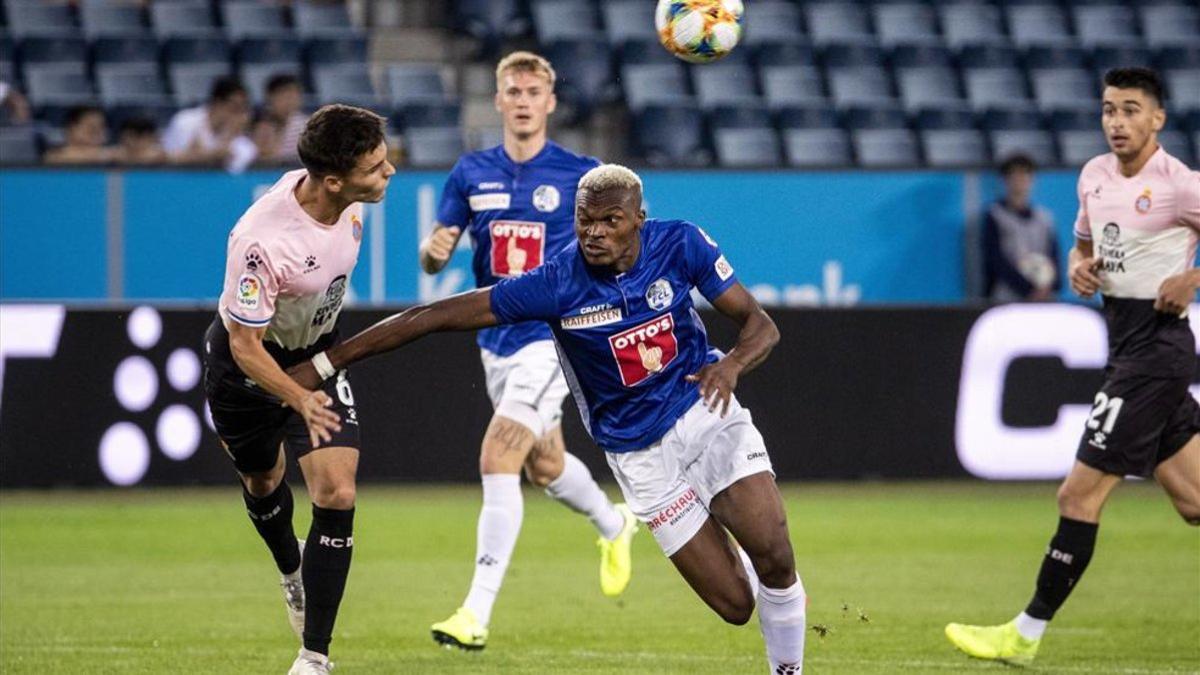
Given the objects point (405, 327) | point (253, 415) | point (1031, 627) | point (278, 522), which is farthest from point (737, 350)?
Result: point (278, 522)

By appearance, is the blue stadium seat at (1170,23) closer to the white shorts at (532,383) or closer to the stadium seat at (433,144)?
the stadium seat at (433,144)

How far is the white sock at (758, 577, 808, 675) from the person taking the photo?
6.91m

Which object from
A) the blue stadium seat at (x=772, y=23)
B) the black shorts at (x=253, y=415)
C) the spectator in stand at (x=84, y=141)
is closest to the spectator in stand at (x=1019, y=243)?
the blue stadium seat at (x=772, y=23)

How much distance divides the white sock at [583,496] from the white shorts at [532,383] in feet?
1.21

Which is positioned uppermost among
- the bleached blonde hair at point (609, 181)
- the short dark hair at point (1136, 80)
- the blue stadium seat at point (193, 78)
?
the short dark hair at point (1136, 80)

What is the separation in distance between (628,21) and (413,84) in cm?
242

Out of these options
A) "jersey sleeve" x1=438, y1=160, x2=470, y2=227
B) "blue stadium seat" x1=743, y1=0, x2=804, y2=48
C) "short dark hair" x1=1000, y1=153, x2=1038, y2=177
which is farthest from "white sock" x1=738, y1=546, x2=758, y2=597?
"blue stadium seat" x1=743, y1=0, x2=804, y2=48

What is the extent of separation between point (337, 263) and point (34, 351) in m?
7.32

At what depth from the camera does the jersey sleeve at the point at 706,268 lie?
23.1 ft

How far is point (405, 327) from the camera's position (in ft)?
22.5

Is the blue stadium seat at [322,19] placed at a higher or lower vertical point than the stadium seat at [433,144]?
higher

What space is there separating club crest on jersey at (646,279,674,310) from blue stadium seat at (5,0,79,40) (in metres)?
12.7

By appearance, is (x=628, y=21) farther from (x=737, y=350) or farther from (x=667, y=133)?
(x=737, y=350)

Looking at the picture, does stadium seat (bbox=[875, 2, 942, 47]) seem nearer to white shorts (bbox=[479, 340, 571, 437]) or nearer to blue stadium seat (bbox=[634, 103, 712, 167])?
blue stadium seat (bbox=[634, 103, 712, 167])
